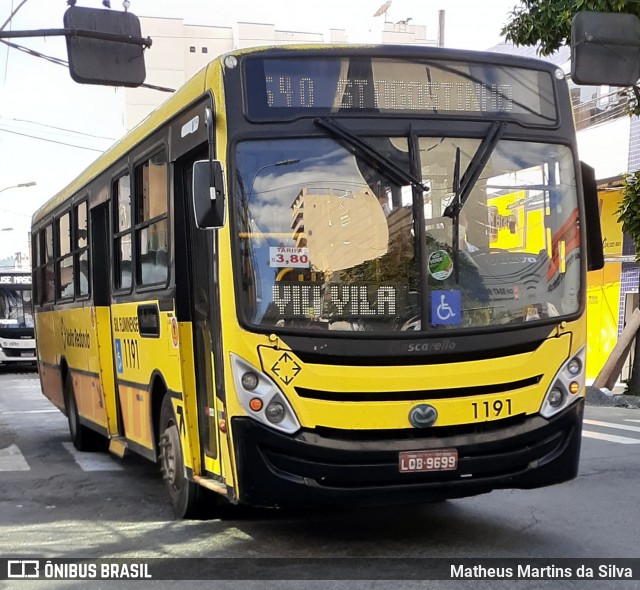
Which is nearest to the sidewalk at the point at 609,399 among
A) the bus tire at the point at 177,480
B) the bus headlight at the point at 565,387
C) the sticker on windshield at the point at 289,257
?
the bus headlight at the point at 565,387

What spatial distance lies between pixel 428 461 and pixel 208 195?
199 centimetres

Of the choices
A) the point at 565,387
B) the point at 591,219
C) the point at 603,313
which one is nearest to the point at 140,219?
the point at 591,219

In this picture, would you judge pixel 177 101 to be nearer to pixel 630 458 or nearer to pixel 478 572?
pixel 478 572

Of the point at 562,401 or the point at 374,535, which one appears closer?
the point at 562,401

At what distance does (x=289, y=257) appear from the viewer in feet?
18.9

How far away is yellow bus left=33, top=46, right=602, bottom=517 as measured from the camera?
5.68 m

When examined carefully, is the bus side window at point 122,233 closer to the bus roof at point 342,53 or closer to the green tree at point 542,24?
the bus roof at point 342,53

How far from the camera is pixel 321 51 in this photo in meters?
6.10

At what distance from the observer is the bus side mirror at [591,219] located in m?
6.61

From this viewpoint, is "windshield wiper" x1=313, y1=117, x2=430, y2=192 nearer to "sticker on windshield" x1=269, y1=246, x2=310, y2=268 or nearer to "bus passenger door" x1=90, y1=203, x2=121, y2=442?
"sticker on windshield" x1=269, y1=246, x2=310, y2=268

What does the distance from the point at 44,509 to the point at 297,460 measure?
3138 millimetres

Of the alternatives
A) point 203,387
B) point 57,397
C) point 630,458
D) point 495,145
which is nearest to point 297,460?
point 203,387

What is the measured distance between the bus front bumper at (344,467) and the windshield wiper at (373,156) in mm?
1463

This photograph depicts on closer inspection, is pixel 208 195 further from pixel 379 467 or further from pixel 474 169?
pixel 379 467
